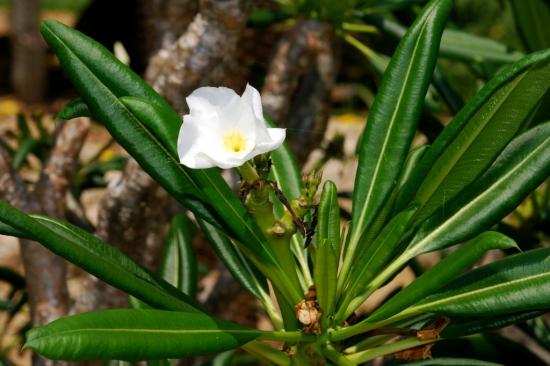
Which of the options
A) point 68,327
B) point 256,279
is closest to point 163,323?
point 68,327

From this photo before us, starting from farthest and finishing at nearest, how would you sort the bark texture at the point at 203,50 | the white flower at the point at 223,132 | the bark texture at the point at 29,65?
the bark texture at the point at 29,65 < the bark texture at the point at 203,50 < the white flower at the point at 223,132

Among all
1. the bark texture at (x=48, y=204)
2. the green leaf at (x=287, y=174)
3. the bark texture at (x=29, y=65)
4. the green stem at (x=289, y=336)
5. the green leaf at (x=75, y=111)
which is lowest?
the green stem at (x=289, y=336)

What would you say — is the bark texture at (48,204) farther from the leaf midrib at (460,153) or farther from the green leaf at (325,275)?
the leaf midrib at (460,153)

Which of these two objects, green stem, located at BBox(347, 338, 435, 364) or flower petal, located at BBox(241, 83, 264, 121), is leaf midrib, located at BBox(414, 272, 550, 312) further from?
flower petal, located at BBox(241, 83, 264, 121)

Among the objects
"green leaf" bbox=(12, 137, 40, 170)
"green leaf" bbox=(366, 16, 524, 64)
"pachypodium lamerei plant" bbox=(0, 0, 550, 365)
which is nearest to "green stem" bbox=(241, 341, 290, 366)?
"pachypodium lamerei plant" bbox=(0, 0, 550, 365)

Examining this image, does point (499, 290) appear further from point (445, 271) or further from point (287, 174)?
point (287, 174)

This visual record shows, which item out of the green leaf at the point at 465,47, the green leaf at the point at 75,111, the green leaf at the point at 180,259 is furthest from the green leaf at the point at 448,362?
the green leaf at the point at 465,47

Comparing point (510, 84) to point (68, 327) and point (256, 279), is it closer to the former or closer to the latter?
point (256, 279)

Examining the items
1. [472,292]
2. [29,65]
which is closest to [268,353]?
[472,292]
